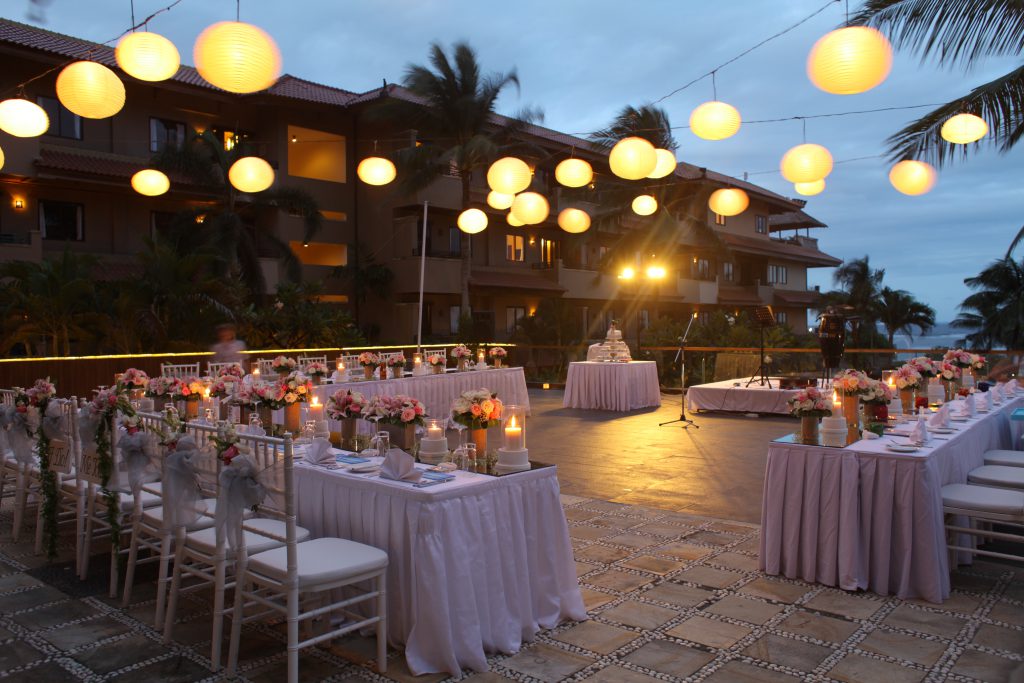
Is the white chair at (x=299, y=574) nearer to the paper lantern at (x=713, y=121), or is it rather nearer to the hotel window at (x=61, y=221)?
the paper lantern at (x=713, y=121)

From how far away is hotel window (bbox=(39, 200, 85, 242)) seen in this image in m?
18.7

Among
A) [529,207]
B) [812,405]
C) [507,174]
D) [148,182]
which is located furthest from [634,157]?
[148,182]

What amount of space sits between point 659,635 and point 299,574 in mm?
1865

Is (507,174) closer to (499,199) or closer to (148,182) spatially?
(499,199)

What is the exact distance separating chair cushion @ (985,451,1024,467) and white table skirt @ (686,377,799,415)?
19.5 feet

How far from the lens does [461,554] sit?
11.9 ft

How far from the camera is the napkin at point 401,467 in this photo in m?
3.88

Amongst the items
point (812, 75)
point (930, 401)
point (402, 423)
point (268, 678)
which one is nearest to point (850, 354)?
point (930, 401)

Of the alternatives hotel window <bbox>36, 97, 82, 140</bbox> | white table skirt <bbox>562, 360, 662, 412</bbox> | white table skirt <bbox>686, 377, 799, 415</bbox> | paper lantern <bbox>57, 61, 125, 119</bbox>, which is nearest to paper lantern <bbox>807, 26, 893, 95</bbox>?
paper lantern <bbox>57, 61, 125, 119</bbox>

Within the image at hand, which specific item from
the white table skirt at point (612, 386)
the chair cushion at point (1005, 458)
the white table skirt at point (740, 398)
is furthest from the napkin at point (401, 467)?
the white table skirt at point (612, 386)

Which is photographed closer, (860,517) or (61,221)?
(860,517)

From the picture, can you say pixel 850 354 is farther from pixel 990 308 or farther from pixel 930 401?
pixel 990 308

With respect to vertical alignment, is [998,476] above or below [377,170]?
below

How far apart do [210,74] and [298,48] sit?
6409mm
